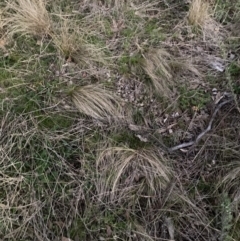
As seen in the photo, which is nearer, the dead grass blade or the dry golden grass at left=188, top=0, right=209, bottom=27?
the dead grass blade

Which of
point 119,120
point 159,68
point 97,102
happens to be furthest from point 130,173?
point 159,68

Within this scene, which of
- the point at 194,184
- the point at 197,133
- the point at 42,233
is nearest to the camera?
the point at 42,233

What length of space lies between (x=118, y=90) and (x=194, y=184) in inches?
29.3

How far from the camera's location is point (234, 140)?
8.74 ft

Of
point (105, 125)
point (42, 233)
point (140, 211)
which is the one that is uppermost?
point (105, 125)

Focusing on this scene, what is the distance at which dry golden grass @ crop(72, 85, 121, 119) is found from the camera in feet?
9.01

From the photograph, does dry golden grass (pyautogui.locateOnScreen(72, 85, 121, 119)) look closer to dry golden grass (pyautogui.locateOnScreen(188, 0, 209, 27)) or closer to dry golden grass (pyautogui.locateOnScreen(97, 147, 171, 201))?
dry golden grass (pyautogui.locateOnScreen(97, 147, 171, 201))

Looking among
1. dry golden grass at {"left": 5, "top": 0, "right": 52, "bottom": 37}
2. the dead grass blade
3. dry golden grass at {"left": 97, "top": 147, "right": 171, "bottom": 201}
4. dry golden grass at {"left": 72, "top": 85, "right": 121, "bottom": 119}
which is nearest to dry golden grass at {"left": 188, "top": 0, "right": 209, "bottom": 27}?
the dead grass blade

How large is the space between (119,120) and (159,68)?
45cm

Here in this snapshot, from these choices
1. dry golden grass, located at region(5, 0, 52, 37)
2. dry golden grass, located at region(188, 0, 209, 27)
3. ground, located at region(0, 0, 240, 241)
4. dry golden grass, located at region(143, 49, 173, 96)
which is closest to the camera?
Answer: ground, located at region(0, 0, 240, 241)

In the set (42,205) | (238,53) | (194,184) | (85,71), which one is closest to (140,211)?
(194,184)

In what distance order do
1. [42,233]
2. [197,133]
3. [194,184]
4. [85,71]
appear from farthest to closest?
1. [85,71]
2. [197,133]
3. [194,184]
4. [42,233]

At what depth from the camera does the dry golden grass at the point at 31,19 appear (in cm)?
304

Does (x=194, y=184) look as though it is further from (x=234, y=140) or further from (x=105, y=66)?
(x=105, y=66)
